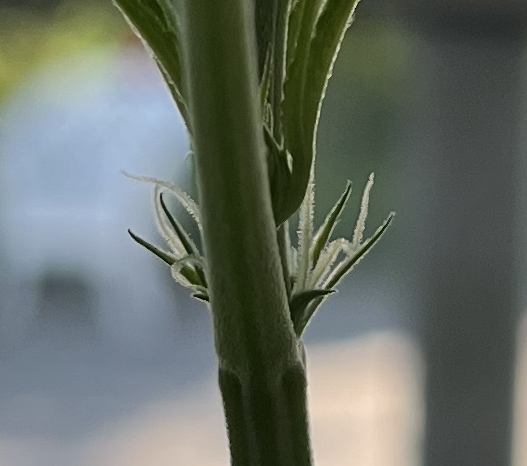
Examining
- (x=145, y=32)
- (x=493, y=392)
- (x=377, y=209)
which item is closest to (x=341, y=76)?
(x=377, y=209)

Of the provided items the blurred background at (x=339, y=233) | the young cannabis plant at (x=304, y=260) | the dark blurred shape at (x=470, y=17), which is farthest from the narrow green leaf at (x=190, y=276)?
the dark blurred shape at (x=470, y=17)

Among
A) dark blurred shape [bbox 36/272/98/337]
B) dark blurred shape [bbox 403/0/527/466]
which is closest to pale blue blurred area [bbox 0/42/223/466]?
dark blurred shape [bbox 36/272/98/337]

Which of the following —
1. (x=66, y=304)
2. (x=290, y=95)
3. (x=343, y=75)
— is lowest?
(x=66, y=304)

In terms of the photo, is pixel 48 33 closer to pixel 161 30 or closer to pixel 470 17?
pixel 470 17

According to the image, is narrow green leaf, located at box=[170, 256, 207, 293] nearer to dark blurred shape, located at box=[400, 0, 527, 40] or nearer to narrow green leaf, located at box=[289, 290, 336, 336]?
narrow green leaf, located at box=[289, 290, 336, 336]

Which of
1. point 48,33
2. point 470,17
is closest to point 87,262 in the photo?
point 48,33

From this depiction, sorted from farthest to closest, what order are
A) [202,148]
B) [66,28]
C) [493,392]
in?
1. [493,392]
2. [66,28]
3. [202,148]

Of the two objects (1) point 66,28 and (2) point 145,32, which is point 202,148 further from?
(1) point 66,28
